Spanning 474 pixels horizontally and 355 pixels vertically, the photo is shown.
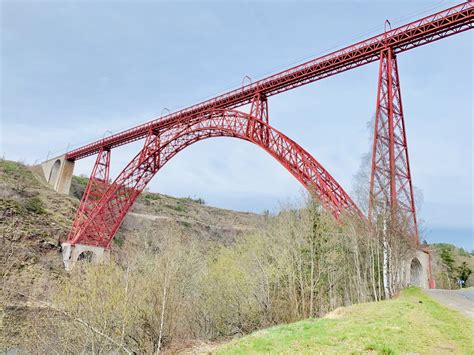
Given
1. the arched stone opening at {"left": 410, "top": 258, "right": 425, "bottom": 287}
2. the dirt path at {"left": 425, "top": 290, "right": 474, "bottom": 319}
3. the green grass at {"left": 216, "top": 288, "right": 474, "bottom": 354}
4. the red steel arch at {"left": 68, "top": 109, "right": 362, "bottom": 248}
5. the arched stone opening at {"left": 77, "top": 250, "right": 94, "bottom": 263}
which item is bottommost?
the green grass at {"left": 216, "top": 288, "right": 474, "bottom": 354}

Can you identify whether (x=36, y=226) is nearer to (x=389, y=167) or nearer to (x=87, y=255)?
(x=87, y=255)

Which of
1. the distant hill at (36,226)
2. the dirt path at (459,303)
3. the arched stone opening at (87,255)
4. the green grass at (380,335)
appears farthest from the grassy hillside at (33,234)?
the dirt path at (459,303)

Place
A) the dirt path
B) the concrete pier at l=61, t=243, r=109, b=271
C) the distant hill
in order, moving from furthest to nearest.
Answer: the concrete pier at l=61, t=243, r=109, b=271 < the distant hill < the dirt path

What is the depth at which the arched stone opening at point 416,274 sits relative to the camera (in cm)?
1697

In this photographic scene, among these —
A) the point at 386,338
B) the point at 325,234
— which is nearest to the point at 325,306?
the point at 325,234

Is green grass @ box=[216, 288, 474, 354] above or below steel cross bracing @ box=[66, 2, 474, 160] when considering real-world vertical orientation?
below

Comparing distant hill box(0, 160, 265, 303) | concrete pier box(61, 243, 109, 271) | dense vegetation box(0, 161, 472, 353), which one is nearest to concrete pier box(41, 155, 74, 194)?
distant hill box(0, 160, 265, 303)

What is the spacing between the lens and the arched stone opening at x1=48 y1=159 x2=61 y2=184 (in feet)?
121

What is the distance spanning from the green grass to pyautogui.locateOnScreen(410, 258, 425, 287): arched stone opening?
786 centimetres

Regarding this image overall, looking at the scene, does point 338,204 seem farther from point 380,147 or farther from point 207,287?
point 207,287

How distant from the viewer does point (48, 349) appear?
37.4ft

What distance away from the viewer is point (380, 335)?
660 centimetres

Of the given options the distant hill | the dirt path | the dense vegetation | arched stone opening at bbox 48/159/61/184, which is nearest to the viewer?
the dirt path

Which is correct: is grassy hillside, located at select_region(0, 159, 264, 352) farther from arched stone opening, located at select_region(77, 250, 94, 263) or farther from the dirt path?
the dirt path
